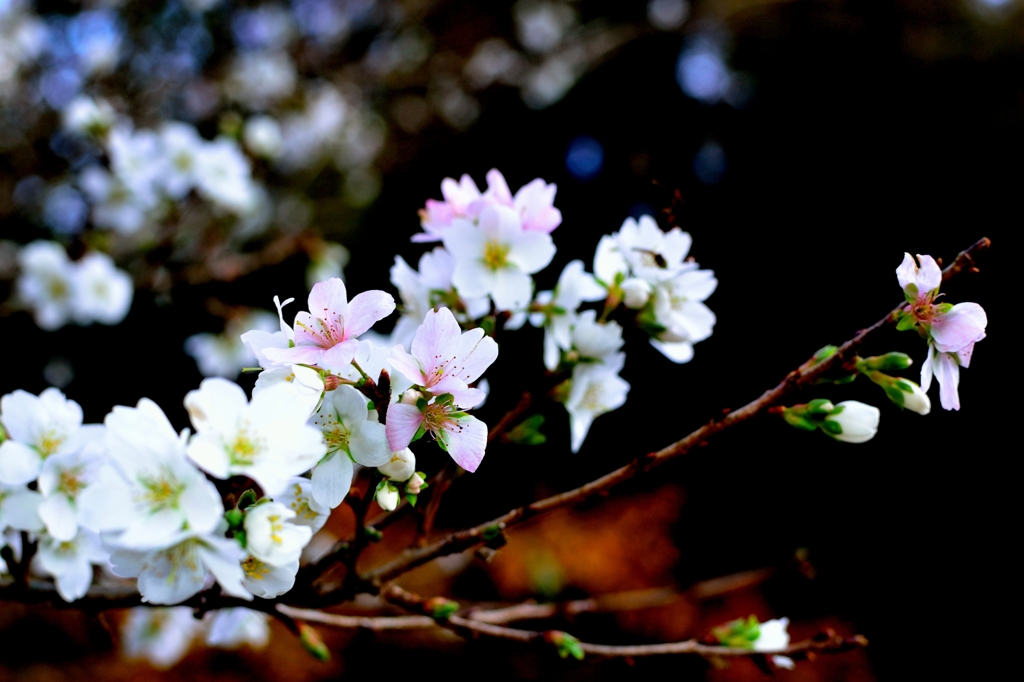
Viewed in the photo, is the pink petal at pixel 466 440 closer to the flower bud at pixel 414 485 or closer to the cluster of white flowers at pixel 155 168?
the flower bud at pixel 414 485

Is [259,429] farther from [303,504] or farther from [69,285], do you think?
[69,285]

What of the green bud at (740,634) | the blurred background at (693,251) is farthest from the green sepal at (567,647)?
the blurred background at (693,251)

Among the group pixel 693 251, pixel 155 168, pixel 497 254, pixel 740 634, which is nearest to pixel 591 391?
pixel 497 254

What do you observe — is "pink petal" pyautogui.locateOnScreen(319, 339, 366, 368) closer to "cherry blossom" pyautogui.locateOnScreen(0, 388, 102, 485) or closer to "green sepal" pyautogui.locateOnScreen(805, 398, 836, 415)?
"cherry blossom" pyautogui.locateOnScreen(0, 388, 102, 485)

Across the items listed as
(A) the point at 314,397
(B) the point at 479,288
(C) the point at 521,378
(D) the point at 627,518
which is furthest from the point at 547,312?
(D) the point at 627,518

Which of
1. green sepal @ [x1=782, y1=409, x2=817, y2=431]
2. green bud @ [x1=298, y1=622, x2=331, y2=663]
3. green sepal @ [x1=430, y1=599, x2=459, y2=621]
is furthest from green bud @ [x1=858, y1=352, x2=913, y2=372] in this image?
green bud @ [x1=298, y1=622, x2=331, y2=663]

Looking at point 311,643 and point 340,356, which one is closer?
point 340,356
